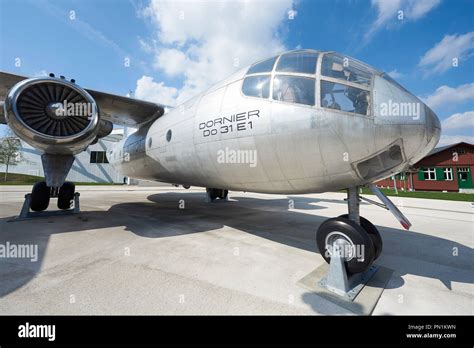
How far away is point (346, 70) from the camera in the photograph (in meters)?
3.22

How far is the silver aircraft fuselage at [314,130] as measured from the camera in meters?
2.83

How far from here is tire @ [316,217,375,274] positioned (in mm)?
2836

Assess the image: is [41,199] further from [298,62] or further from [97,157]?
[97,157]

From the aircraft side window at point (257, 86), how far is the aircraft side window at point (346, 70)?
3.04 feet

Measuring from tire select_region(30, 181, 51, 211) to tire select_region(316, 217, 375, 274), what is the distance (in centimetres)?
891

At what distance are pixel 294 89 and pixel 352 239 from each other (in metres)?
2.39

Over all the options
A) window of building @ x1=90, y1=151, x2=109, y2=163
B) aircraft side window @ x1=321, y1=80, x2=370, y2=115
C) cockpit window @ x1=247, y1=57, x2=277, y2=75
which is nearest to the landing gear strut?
aircraft side window @ x1=321, y1=80, x2=370, y2=115

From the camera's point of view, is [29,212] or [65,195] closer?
[29,212]

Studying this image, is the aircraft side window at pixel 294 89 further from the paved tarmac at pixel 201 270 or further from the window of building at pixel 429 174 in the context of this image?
the window of building at pixel 429 174

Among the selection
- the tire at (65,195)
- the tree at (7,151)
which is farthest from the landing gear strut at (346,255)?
the tree at (7,151)

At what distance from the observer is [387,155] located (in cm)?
291

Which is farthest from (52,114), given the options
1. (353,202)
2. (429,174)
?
(429,174)
